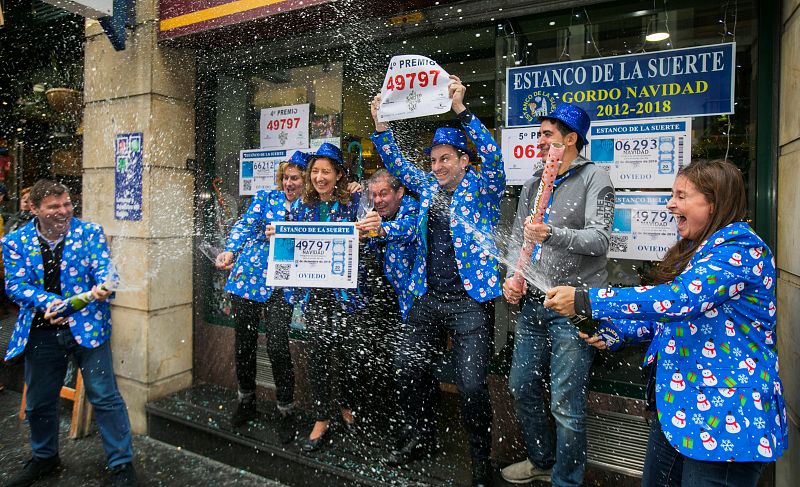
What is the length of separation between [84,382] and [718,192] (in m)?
4.28

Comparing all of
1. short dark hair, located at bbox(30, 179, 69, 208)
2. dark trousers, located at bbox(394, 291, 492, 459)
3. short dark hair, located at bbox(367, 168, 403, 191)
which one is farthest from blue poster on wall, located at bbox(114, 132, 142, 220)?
dark trousers, located at bbox(394, 291, 492, 459)

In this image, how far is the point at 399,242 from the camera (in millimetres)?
3803

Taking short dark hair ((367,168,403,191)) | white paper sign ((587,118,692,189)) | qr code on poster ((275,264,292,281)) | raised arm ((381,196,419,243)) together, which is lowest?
qr code on poster ((275,264,292,281))

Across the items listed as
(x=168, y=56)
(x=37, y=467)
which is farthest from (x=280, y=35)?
(x=37, y=467)

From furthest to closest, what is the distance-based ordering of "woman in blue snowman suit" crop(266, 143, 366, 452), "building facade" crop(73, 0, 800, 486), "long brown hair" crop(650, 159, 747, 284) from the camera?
"woman in blue snowman suit" crop(266, 143, 366, 452) → "building facade" crop(73, 0, 800, 486) → "long brown hair" crop(650, 159, 747, 284)

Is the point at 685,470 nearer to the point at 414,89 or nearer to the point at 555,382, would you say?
the point at 555,382

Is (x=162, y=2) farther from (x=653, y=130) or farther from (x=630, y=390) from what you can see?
(x=630, y=390)

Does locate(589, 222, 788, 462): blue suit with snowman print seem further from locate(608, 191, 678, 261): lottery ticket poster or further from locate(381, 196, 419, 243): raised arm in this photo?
locate(381, 196, 419, 243): raised arm

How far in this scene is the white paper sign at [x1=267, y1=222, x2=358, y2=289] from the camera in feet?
12.9

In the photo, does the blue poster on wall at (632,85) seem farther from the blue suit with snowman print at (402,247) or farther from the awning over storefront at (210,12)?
the awning over storefront at (210,12)

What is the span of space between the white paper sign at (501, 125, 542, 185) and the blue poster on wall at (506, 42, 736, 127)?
0.08 meters

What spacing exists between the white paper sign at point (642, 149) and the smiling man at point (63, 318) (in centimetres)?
371

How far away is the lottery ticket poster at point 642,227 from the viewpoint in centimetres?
362

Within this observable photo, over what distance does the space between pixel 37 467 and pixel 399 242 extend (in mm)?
3453
